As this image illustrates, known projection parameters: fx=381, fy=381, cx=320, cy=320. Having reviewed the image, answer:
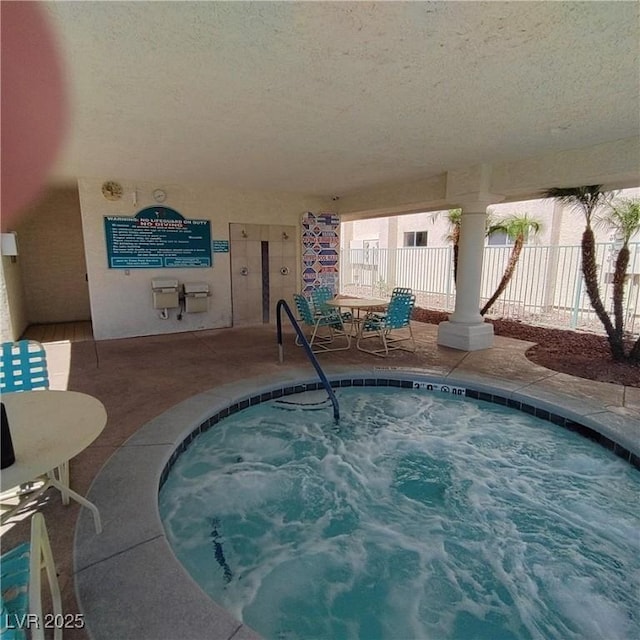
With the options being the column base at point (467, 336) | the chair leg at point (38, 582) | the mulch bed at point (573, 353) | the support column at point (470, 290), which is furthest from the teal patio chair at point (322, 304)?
the chair leg at point (38, 582)

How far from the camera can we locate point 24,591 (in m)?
1.17

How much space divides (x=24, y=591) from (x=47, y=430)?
1.85 ft

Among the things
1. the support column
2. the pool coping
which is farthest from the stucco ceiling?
the pool coping

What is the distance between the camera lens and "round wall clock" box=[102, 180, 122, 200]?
577 centimetres

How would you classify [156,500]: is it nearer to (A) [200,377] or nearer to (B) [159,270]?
(A) [200,377]

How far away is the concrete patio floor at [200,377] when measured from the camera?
208 cm

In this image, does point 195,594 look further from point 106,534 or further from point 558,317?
point 558,317

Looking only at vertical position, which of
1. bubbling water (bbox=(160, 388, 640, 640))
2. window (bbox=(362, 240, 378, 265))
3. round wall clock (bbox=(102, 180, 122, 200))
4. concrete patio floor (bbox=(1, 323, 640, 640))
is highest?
round wall clock (bbox=(102, 180, 122, 200))

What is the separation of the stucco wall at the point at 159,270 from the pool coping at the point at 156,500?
3.20 metres

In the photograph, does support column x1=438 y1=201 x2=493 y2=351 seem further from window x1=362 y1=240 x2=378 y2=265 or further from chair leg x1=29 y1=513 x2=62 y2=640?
window x1=362 y1=240 x2=378 y2=265

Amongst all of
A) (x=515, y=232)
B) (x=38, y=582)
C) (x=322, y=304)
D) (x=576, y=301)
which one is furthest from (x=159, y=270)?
(x=576, y=301)

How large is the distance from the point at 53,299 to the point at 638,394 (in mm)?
9241

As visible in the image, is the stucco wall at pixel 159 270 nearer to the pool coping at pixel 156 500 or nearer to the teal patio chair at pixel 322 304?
the teal patio chair at pixel 322 304

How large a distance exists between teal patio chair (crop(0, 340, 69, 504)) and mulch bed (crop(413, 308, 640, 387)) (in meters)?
5.13
